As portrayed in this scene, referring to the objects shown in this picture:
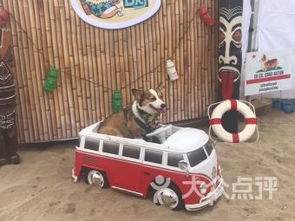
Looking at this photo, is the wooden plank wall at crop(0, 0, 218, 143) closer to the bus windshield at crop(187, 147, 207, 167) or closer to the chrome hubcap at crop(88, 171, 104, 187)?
the chrome hubcap at crop(88, 171, 104, 187)

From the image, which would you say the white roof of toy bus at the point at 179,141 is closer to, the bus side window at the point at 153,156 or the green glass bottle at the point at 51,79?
the bus side window at the point at 153,156

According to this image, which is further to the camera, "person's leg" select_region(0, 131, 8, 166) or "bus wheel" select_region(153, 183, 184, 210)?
"person's leg" select_region(0, 131, 8, 166)

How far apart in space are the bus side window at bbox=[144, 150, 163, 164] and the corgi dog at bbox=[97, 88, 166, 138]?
34 cm

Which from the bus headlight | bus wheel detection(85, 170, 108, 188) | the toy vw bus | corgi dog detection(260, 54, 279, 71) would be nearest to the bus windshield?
the toy vw bus

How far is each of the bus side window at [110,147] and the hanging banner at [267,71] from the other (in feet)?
10.3

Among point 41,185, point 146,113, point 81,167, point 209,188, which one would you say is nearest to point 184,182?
point 209,188

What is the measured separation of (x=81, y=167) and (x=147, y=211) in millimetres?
1111

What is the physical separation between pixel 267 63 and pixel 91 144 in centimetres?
382

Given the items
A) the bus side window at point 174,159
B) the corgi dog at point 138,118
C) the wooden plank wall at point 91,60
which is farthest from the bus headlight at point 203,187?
the wooden plank wall at point 91,60

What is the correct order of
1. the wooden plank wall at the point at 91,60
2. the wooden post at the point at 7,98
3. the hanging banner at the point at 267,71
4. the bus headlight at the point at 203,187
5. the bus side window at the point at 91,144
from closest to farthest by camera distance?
1. the bus headlight at the point at 203,187
2. the bus side window at the point at 91,144
3. the wooden post at the point at 7,98
4. the wooden plank wall at the point at 91,60
5. the hanging banner at the point at 267,71

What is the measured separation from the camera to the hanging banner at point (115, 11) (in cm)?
586

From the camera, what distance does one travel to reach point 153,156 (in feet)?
14.8

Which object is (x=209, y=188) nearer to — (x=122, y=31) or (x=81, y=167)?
(x=81, y=167)

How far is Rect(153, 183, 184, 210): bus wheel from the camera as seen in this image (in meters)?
4.45
